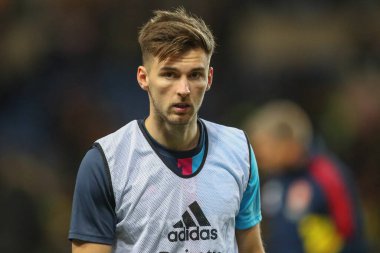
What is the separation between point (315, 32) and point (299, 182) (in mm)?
→ 3299

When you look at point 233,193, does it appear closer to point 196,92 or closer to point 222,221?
point 222,221

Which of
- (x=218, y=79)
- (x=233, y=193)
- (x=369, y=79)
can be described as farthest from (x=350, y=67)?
(x=233, y=193)

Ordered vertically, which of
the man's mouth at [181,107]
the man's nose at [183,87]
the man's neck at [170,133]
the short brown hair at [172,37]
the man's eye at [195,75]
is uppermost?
the short brown hair at [172,37]

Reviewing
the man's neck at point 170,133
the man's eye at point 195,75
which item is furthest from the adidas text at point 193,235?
the man's eye at point 195,75

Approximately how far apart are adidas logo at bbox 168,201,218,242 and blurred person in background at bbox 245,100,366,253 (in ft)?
9.88

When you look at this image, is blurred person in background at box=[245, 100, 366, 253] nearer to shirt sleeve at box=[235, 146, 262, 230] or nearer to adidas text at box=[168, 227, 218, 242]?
shirt sleeve at box=[235, 146, 262, 230]

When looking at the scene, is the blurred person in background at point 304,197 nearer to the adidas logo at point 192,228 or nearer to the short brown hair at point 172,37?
the adidas logo at point 192,228

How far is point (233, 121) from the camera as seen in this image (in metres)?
9.30

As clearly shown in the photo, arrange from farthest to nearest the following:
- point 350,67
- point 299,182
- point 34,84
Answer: point 350,67 → point 34,84 → point 299,182

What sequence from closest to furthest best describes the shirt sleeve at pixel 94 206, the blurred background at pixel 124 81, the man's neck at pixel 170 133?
1. the shirt sleeve at pixel 94 206
2. the man's neck at pixel 170 133
3. the blurred background at pixel 124 81

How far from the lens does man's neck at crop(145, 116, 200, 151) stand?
4379 millimetres

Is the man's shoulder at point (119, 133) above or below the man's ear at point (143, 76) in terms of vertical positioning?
below

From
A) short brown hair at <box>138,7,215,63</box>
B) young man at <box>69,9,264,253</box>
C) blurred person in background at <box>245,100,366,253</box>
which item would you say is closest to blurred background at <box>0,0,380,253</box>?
blurred person in background at <box>245,100,366,253</box>

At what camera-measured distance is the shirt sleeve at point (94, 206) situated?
13.6ft
